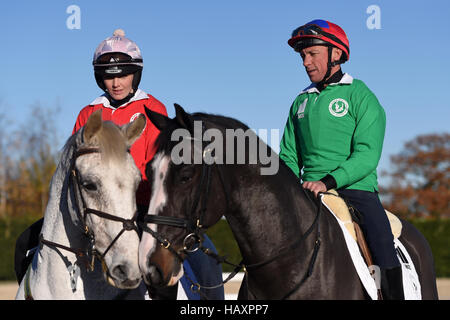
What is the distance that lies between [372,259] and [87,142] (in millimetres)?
2583

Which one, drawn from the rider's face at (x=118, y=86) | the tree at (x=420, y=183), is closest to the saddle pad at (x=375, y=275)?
the rider's face at (x=118, y=86)

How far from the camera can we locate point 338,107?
5.13 m

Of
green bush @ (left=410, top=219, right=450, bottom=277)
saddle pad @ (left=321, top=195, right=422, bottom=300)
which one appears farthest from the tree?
saddle pad @ (left=321, top=195, right=422, bottom=300)

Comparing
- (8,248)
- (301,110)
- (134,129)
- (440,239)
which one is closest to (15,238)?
(8,248)

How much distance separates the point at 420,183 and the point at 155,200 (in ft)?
174

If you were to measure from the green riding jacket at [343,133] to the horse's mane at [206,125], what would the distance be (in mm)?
1061

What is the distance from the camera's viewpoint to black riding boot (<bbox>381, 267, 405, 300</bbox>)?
4.67m

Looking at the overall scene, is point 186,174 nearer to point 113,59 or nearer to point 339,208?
point 339,208

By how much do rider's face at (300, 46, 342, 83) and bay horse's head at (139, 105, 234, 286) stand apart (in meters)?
1.65

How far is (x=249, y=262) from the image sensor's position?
427cm

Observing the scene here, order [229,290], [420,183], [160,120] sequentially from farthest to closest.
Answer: [420,183]
[229,290]
[160,120]

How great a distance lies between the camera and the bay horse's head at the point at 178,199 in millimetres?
3826

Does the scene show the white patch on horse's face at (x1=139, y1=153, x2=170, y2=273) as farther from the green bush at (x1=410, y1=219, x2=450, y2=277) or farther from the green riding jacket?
the green bush at (x1=410, y1=219, x2=450, y2=277)

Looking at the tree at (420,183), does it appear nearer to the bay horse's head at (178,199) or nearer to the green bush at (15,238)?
the green bush at (15,238)
